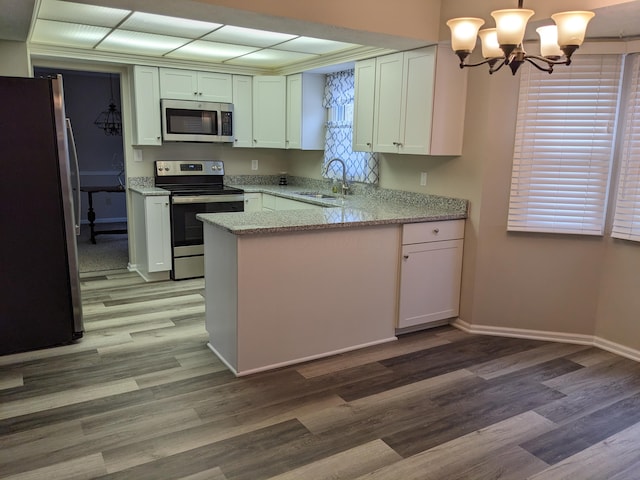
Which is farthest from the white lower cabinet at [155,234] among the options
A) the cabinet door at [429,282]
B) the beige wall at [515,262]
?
the beige wall at [515,262]

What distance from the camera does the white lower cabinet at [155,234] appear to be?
4949 mm

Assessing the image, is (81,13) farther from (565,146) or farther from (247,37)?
(565,146)

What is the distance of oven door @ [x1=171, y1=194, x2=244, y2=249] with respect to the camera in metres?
5.04

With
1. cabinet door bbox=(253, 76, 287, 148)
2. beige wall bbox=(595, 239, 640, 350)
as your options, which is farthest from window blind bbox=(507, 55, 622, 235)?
cabinet door bbox=(253, 76, 287, 148)

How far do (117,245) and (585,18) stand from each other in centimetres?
606

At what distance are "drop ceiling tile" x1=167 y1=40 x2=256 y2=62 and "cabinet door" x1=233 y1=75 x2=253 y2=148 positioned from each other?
14.8 inches

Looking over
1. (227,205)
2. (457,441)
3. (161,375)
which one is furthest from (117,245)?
(457,441)

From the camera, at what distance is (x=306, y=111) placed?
5371mm

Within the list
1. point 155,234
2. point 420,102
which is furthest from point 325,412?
point 155,234

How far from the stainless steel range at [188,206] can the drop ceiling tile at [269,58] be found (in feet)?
4.07

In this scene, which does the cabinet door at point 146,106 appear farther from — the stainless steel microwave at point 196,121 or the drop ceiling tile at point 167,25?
the drop ceiling tile at point 167,25

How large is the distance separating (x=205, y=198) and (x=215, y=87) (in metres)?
1.26

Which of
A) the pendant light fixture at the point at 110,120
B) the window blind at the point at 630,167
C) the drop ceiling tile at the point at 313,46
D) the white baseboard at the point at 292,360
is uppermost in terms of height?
the drop ceiling tile at the point at 313,46

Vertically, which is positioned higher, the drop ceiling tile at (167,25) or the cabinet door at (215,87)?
the drop ceiling tile at (167,25)
